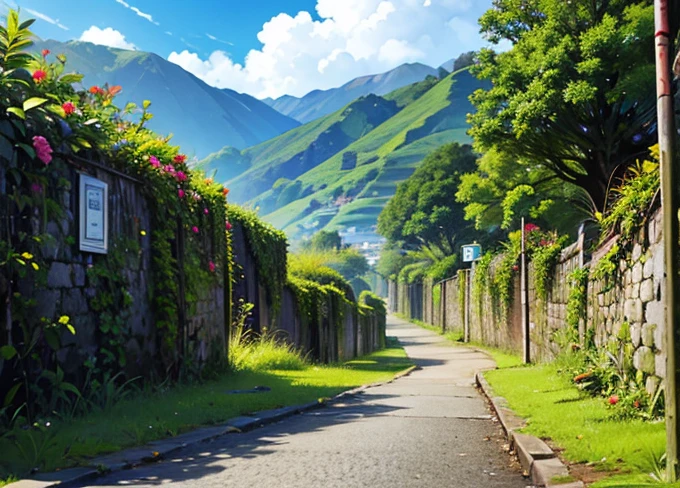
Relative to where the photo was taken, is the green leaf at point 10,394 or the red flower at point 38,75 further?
the red flower at point 38,75

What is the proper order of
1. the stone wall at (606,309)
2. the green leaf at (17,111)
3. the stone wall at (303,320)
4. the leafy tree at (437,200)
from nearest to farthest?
the green leaf at (17,111) → the stone wall at (606,309) → the stone wall at (303,320) → the leafy tree at (437,200)

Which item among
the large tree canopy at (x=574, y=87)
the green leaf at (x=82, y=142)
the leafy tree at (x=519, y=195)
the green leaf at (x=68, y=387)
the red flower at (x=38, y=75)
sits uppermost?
the large tree canopy at (x=574, y=87)

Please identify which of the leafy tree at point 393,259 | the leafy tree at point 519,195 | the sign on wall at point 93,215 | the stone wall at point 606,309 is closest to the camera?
the stone wall at point 606,309

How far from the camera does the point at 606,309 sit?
9.77m

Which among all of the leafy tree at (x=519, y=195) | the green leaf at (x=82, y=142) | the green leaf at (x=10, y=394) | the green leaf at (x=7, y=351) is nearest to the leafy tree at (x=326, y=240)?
the leafy tree at (x=519, y=195)

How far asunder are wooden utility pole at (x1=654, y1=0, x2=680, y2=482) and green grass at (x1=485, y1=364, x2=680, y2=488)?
327 mm

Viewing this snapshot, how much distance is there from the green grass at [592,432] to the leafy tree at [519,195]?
17.9 metres

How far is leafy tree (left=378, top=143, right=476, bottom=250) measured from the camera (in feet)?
178

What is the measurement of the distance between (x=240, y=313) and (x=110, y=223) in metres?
6.58

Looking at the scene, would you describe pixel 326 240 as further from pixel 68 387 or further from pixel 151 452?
pixel 151 452

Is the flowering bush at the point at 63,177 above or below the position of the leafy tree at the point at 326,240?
below

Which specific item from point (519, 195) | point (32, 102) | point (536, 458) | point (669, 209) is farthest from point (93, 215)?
point (519, 195)

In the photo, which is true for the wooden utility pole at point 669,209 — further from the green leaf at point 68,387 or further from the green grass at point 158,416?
the green leaf at point 68,387

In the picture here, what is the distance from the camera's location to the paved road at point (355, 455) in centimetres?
498
